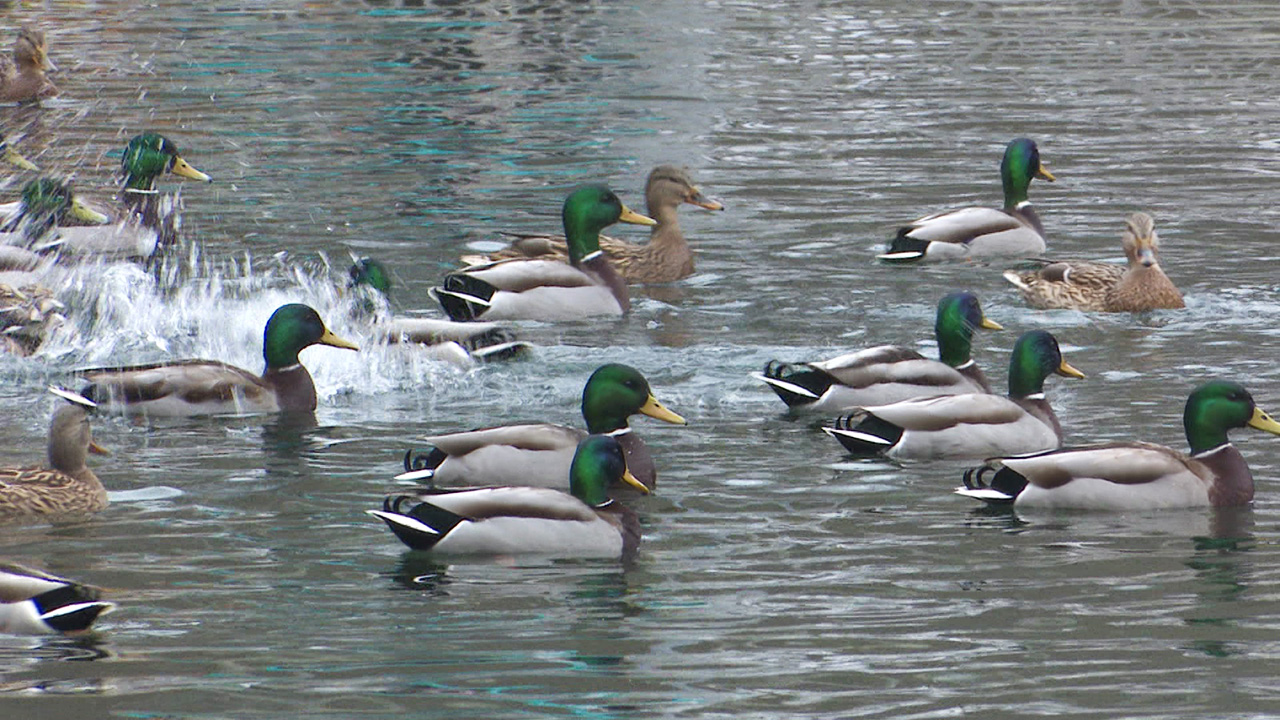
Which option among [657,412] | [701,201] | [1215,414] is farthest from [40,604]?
[701,201]

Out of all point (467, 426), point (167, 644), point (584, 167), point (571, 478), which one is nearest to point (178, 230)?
point (584, 167)

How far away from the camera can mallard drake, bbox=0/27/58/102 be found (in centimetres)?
2341

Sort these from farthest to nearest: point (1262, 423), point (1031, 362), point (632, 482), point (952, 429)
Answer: point (1031, 362) < point (952, 429) < point (1262, 423) < point (632, 482)

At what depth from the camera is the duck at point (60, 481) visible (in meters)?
9.27

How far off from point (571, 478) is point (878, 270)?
6.32 meters

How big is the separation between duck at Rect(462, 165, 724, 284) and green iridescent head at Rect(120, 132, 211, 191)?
2.63 m

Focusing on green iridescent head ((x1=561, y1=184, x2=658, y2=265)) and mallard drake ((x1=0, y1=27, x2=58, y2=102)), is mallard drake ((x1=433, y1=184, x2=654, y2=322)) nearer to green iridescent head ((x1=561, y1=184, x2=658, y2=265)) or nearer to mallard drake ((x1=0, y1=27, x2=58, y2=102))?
green iridescent head ((x1=561, y1=184, x2=658, y2=265))

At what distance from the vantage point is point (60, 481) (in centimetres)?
937

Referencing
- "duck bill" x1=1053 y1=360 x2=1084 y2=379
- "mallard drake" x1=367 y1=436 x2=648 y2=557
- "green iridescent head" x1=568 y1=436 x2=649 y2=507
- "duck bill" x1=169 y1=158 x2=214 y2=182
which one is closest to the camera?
"mallard drake" x1=367 y1=436 x2=648 y2=557

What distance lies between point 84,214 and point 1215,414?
832cm

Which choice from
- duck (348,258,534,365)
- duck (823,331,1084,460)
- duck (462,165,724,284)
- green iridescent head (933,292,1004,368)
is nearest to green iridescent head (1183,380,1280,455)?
duck (823,331,1084,460)

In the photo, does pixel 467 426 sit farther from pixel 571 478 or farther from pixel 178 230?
pixel 178 230

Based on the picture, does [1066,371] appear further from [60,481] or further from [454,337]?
[60,481]

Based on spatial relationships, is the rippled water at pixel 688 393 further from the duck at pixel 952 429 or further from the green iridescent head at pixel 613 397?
the green iridescent head at pixel 613 397
